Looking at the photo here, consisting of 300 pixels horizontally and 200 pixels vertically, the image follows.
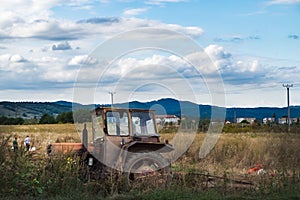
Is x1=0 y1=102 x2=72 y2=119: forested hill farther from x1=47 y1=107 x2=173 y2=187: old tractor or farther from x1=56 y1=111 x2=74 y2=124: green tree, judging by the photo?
x1=47 y1=107 x2=173 y2=187: old tractor

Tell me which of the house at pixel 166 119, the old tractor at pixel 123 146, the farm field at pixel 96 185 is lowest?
the farm field at pixel 96 185

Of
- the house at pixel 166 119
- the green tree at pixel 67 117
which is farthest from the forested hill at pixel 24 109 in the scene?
the house at pixel 166 119

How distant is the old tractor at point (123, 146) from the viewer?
14.7m

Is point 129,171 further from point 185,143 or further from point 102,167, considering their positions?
point 185,143

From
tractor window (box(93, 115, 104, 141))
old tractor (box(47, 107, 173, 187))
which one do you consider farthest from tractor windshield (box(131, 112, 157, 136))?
tractor window (box(93, 115, 104, 141))

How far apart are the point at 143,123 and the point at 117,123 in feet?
2.58

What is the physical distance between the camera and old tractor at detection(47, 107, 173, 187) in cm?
1468

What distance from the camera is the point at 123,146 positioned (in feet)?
48.7

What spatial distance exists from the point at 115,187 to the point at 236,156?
44.9 ft

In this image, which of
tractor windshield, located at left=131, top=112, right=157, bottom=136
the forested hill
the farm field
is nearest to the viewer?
the farm field

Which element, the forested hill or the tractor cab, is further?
the forested hill

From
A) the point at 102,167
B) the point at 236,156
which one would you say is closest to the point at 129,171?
the point at 102,167

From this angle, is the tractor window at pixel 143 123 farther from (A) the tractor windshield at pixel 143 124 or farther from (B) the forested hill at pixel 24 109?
(B) the forested hill at pixel 24 109

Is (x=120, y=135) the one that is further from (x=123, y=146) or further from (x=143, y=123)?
(x=143, y=123)
